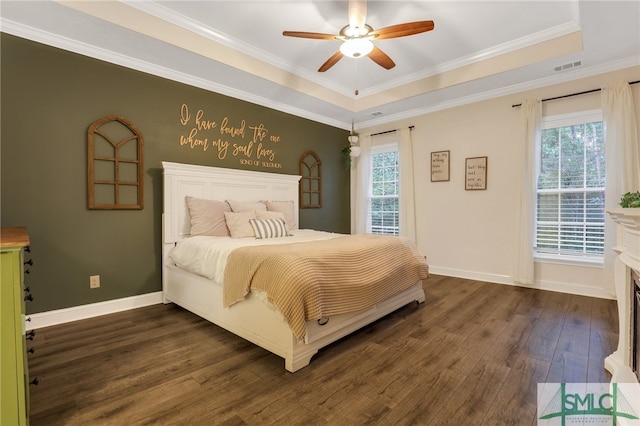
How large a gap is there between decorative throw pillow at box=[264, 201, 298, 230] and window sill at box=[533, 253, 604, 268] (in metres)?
3.19

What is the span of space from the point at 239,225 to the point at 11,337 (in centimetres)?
213

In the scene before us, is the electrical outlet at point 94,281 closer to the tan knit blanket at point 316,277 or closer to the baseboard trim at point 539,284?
the tan knit blanket at point 316,277

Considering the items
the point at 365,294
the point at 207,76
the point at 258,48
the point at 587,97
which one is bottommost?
the point at 365,294

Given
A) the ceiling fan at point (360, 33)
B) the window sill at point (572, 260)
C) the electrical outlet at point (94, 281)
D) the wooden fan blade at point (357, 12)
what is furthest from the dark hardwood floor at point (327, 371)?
the wooden fan blade at point (357, 12)

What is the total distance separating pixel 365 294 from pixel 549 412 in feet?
3.91

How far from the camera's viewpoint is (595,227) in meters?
3.48

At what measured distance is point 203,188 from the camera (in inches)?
138

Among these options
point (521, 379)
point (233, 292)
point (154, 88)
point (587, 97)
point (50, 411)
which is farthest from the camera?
point (587, 97)

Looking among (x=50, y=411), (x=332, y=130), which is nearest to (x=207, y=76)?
(x=332, y=130)

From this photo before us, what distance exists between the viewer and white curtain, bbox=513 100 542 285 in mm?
3719

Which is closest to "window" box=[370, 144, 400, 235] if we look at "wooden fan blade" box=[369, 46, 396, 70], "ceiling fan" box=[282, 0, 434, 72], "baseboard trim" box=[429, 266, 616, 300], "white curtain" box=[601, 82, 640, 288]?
"baseboard trim" box=[429, 266, 616, 300]

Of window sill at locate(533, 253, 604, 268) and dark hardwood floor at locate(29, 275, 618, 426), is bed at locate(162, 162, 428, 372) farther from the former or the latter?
window sill at locate(533, 253, 604, 268)

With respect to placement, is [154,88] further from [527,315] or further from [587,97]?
[587,97]

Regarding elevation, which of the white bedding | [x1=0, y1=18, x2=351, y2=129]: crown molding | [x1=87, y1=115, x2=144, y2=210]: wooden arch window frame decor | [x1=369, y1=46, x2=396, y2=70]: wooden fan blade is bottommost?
the white bedding
